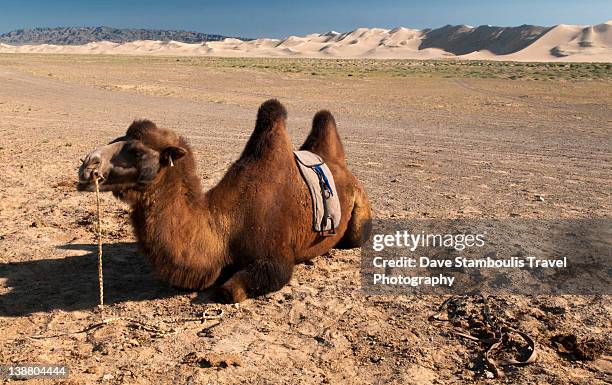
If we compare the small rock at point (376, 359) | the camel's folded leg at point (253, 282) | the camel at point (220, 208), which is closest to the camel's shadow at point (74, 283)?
the camel's folded leg at point (253, 282)

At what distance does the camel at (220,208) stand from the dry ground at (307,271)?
0.32 meters

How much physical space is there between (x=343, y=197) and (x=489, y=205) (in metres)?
3.44

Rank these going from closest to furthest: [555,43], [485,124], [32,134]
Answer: [32,134] → [485,124] → [555,43]

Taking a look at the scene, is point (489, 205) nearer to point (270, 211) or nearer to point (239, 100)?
point (270, 211)

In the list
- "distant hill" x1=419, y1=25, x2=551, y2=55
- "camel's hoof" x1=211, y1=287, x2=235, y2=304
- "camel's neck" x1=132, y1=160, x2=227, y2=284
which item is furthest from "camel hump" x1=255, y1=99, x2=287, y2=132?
"distant hill" x1=419, y1=25, x2=551, y2=55

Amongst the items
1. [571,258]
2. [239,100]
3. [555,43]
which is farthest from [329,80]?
[555,43]

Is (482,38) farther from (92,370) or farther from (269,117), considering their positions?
(92,370)

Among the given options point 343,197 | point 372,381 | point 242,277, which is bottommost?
point 372,381

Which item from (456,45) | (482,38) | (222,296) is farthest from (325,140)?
(456,45)

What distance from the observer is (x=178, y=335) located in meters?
4.61

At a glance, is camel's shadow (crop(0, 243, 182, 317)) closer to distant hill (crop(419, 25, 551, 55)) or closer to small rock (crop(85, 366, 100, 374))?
small rock (crop(85, 366, 100, 374))

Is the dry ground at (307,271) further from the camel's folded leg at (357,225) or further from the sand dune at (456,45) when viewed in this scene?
the sand dune at (456,45)

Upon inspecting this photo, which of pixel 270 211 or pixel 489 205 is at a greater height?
pixel 270 211

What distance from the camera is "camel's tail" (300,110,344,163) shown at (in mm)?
6781
